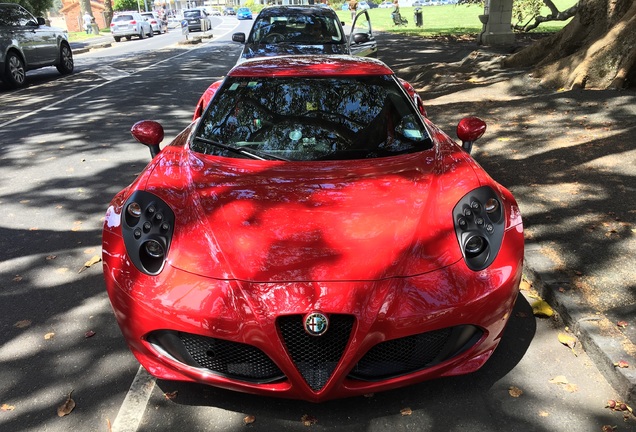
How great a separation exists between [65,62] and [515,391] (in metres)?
16.3

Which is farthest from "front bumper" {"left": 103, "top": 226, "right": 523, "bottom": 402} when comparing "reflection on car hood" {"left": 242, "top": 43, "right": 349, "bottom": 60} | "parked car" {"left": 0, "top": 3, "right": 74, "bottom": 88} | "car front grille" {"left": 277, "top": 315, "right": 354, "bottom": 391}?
"parked car" {"left": 0, "top": 3, "right": 74, "bottom": 88}

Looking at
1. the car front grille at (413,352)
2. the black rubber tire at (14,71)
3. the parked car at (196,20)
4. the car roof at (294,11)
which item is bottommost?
the parked car at (196,20)

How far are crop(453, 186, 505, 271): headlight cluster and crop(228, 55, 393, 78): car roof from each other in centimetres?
151

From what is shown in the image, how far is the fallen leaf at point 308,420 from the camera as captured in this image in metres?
2.47

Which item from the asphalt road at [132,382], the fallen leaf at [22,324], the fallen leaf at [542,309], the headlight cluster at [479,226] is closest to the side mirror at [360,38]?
the asphalt road at [132,382]

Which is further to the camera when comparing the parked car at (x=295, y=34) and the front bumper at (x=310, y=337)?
the parked car at (x=295, y=34)

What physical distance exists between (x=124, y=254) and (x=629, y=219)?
373 centimetres

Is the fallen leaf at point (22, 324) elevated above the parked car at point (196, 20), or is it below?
above

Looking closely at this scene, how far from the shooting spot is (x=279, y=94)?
3777 mm

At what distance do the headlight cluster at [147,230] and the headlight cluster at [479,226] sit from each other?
1398 millimetres

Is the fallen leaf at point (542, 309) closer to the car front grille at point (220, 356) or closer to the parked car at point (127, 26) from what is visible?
the car front grille at point (220, 356)

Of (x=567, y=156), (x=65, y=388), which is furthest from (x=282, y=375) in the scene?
(x=567, y=156)

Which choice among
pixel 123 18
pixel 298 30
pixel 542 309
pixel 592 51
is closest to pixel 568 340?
pixel 542 309

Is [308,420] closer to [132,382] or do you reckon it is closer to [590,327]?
[132,382]
